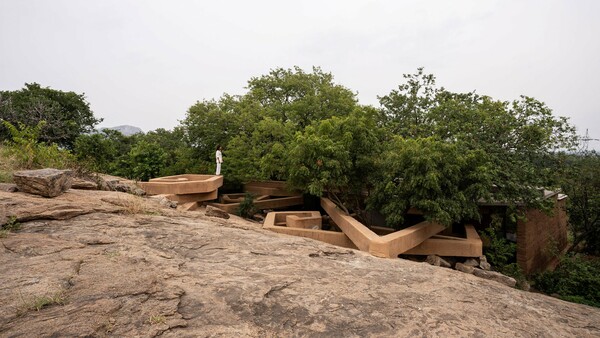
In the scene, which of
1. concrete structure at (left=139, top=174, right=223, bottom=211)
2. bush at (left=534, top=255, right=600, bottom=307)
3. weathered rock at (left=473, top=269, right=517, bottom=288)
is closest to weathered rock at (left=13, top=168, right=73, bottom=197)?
concrete structure at (left=139, top=174, right=223, bottom=211)

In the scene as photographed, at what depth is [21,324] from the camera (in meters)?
2.49

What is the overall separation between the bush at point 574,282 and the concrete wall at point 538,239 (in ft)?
2.52

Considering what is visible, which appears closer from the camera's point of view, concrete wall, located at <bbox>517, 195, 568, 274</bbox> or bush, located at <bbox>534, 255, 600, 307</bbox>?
bush, located at <bbox>534, 255, 600, 307</bbox>

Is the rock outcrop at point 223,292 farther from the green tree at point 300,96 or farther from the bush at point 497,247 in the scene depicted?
the green tree at point 300,96

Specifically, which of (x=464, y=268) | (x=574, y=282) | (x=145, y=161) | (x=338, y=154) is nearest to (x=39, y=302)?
(x=338, y=154)

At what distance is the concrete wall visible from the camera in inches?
495

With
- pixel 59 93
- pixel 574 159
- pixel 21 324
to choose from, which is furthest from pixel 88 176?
pixel 59 93

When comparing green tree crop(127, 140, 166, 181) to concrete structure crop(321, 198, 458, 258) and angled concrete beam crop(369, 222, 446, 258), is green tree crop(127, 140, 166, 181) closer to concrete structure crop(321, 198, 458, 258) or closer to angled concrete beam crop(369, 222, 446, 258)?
concrete structure crop(321, 198, 458, 258)

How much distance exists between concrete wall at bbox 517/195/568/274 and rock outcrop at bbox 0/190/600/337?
30.8 ft

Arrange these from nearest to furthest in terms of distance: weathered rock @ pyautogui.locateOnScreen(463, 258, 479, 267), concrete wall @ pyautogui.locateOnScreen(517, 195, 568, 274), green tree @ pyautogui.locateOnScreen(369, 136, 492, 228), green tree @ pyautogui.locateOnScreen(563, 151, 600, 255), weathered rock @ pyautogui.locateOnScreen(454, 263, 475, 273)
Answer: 1. green tree @ pyautogui.locateOnScreen(369, 136, 492, 228)
2. weathered rock @ pyautogui.locateOnScreen(454, 263, 475, 273)
3. weathered rock @ pyautogui.locateOnScreen(463, 258, 479, 267)
4. concrete wall @ pyautogui.locateOnScreen(517, 195, 568, 274)
5. green tree @ pyautogui.locateOnScreen(563, 151, 600, 255)

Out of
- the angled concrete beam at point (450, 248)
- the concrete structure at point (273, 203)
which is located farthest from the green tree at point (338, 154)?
the concrete structure at point (273, 203)

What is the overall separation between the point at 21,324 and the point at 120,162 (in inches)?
732

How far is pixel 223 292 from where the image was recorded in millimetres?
3381

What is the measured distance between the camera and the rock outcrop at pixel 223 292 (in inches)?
108
